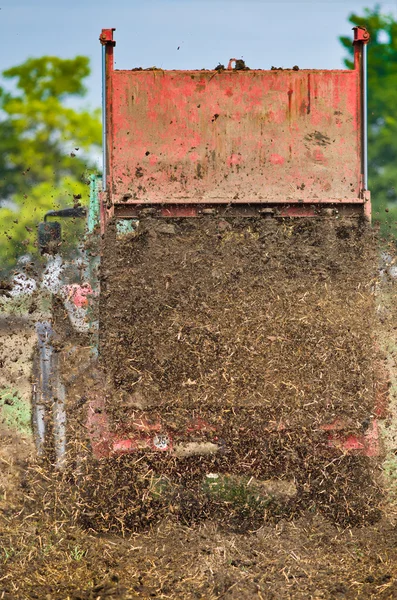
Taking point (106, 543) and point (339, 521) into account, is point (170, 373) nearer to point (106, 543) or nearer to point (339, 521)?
point (106, 543)

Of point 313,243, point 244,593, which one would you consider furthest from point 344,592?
point 313,243

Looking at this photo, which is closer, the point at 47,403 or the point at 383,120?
the point at 47,403

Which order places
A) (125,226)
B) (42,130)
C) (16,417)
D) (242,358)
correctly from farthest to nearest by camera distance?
1. (42,130)
2. (16,417)
3. (125,226)
4. (242,358)

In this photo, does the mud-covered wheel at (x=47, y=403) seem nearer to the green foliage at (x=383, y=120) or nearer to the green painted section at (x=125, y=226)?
the green painted section at (x=125, y=226)

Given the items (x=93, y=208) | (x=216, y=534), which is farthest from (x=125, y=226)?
(x=216, y=534)

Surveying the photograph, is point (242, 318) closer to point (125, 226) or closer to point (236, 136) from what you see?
point (125, 226)

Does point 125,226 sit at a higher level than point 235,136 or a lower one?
lower

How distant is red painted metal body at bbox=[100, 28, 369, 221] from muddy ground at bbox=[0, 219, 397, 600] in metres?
0.44

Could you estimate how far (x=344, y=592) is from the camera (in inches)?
198

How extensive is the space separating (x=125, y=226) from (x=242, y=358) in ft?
4.45

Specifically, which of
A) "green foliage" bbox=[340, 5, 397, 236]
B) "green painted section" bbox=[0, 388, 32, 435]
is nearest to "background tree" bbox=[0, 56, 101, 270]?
"green foliage" bbox=[340, 5, 397, 236]

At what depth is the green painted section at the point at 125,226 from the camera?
6387mm

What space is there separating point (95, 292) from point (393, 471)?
9.31 ft

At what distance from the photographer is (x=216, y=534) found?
583 cm
